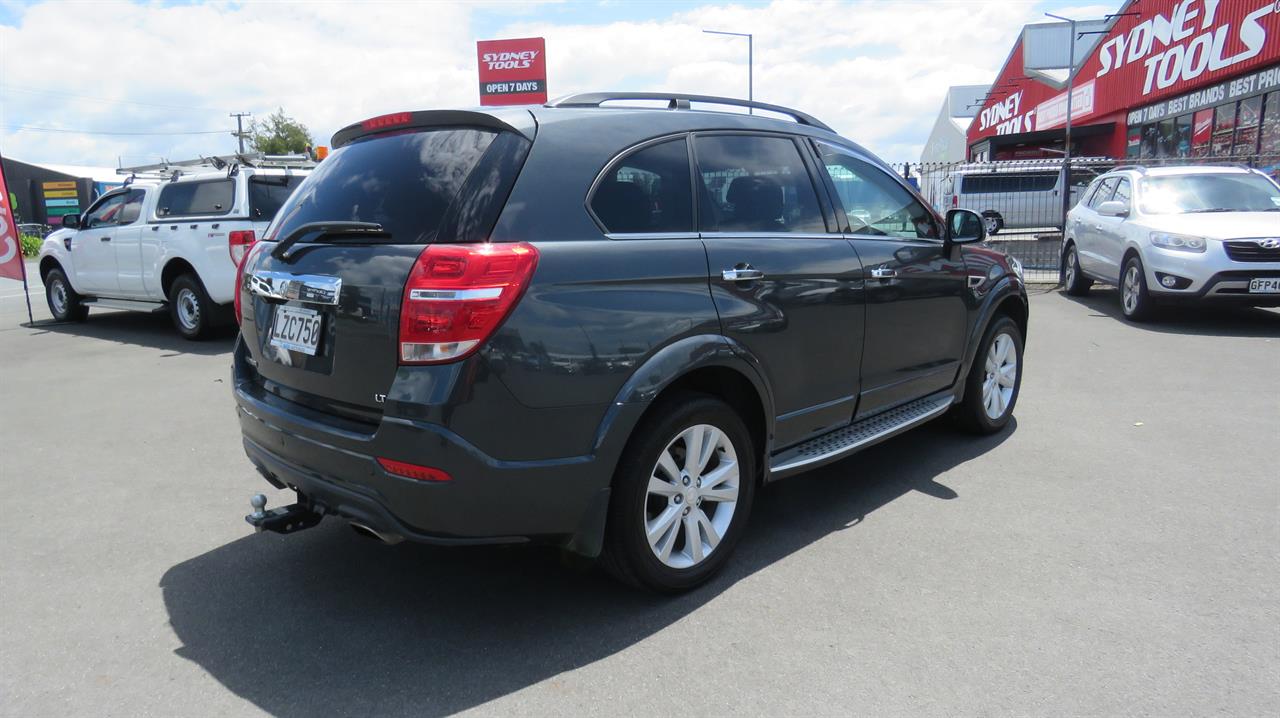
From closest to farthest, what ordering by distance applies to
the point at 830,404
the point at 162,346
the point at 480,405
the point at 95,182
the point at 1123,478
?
the point at 480,405
the point at 830,404
the point at 1123,478
the point at 162,346
the point at 95,182

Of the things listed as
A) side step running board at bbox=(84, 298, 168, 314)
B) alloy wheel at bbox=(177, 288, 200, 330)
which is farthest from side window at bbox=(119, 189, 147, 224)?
alloy wheel at bbox=(177, 288, 200, 330)

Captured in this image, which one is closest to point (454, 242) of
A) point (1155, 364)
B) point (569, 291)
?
point (569, 291)

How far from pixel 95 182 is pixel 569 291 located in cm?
6763

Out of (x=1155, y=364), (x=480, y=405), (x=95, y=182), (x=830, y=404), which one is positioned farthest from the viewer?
(x=95, y=182)

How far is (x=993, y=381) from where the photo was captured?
543cm

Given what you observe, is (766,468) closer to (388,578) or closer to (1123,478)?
(388,578)

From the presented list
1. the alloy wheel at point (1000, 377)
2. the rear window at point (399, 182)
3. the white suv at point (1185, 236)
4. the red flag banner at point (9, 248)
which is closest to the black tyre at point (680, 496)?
the rear window at point (399, 182)

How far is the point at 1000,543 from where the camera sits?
3.82 metres

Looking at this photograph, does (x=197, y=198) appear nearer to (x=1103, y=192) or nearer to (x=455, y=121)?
(x=455, y=121)

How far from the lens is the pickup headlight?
29.7 feet

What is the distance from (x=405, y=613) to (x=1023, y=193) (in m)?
22.1

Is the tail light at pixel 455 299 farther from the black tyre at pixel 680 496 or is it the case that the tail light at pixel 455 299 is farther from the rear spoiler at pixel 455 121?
the black tyre at pixel 680 496

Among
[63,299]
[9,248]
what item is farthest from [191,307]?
[9,248]

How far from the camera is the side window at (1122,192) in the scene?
10620 millimetres
